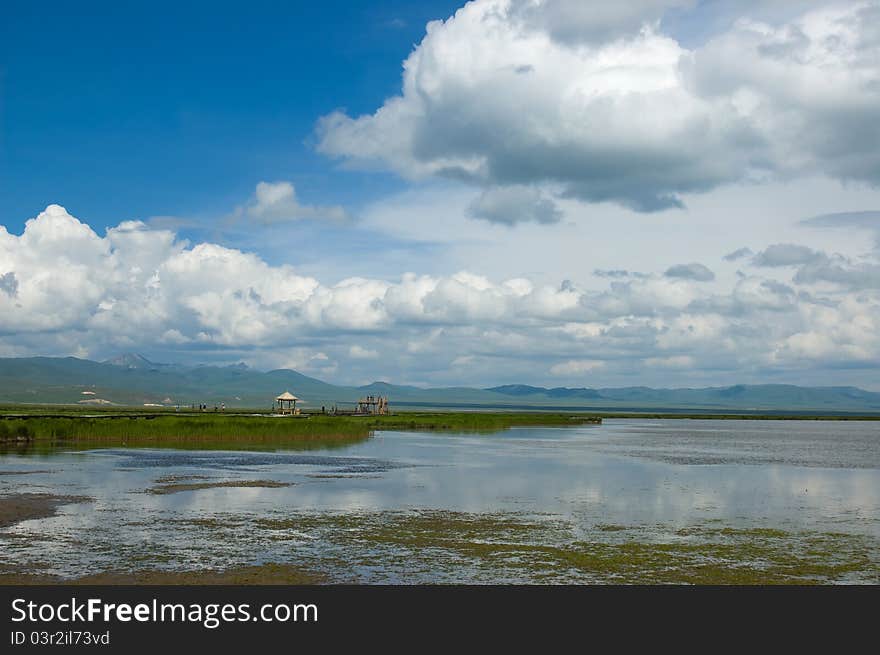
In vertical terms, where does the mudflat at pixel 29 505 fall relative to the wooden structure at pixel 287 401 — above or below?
below

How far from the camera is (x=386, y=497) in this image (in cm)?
3881

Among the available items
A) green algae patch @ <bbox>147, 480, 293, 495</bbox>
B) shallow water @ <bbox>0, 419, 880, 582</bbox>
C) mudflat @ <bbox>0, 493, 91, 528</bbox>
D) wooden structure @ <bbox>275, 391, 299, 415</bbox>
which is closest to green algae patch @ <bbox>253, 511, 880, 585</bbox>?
shallow water @ <bbox>0, 419, 880, 582</bbox>

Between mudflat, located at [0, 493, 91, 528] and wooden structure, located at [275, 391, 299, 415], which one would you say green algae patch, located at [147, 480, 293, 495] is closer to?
mudflat, located at [0, 493, 91, 528]

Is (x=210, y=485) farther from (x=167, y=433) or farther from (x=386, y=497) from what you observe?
(x=167, y=433)

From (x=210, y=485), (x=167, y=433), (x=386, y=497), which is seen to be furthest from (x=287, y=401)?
(x=386, y=497)

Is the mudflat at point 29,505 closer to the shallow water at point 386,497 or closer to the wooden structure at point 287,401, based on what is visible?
the shallow water at point 386,497

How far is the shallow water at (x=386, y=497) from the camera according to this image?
2520 centimetres

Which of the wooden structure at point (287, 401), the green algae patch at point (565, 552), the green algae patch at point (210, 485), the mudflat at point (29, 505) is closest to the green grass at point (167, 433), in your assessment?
the green algae patch at point (210, 485)

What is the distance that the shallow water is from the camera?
25.2 meters
